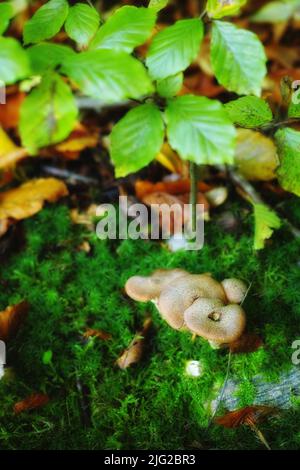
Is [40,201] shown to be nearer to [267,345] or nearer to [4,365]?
[4,365]

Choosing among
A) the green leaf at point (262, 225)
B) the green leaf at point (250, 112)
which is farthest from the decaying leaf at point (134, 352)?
the green leaf at point (250, 112)

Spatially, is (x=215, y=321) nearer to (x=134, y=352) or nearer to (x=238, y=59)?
(x=134, y=352)

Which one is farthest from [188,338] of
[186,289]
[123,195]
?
[123,195]

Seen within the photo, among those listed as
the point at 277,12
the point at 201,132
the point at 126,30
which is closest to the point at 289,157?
the point at 201,132

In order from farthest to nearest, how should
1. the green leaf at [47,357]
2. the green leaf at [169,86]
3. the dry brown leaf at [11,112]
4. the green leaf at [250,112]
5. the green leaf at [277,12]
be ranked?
the green leaf at [277,12] → the dry brown leaf at [11,112] → the green leaf at [47,357] → the green leaf at [250,112] → the green leaf at [169,86]

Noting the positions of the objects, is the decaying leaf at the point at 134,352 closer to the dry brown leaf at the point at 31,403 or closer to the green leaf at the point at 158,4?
the dry brown leaf at the point at 31,403

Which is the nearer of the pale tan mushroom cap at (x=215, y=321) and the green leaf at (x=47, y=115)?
the green leaf at (x=47, y=115)

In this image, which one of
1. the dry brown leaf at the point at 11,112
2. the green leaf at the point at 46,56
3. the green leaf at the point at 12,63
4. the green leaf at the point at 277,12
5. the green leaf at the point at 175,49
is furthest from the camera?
the green leaf at the point at 277,12
